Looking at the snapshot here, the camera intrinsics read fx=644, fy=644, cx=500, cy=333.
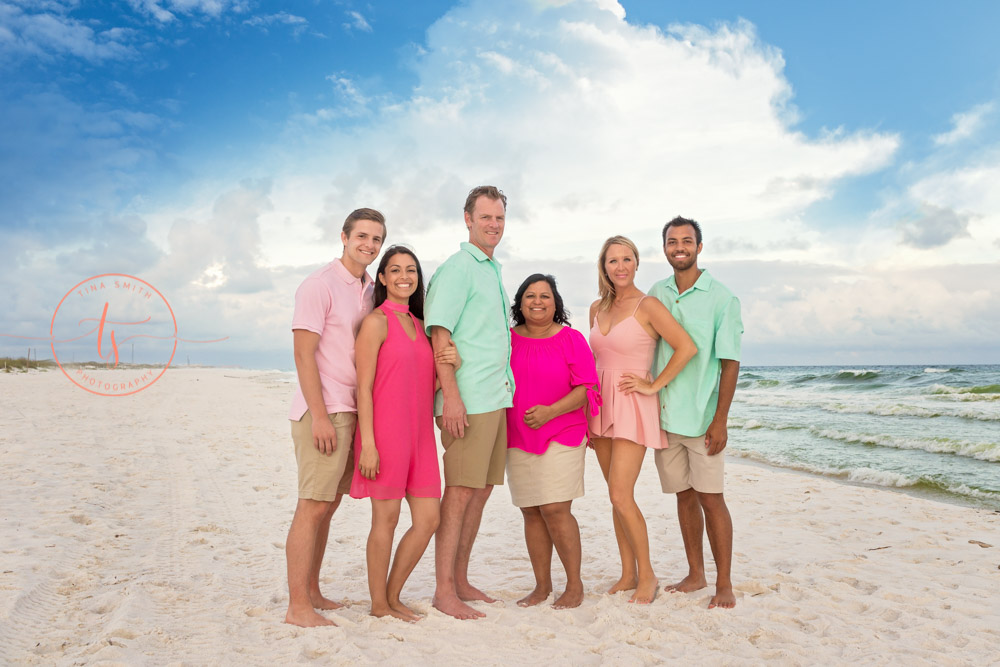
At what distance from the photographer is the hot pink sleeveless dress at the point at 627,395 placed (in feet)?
13.0

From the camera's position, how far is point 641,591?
395 cm

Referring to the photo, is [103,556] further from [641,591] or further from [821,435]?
[821,435]

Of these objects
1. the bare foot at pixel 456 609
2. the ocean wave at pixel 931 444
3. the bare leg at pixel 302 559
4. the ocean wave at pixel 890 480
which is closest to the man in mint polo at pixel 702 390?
the bare foot at pixel 456 609

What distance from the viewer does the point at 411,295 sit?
12.5 ft

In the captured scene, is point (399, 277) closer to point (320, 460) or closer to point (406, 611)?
point (320, 460)

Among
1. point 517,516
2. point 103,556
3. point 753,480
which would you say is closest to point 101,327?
point 103,556

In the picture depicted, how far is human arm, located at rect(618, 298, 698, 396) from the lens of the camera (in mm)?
3889

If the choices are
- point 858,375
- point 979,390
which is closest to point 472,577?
point 979,390

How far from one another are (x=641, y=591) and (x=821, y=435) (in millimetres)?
11363

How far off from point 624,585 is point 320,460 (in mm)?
2100

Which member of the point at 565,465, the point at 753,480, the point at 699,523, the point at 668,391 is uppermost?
the point at 668,391

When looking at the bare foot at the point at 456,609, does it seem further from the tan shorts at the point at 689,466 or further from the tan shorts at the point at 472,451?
the tan shorts at the point at 689,466

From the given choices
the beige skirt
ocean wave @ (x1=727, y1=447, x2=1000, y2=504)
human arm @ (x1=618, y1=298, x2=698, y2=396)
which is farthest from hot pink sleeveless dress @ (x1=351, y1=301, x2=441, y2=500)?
ocean wave @ (x1=727, y1=447, x2=1000, y2=504)

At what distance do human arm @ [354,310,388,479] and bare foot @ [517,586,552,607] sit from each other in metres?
1.35
